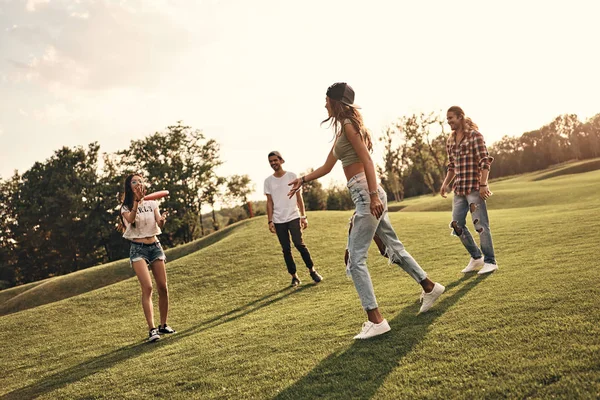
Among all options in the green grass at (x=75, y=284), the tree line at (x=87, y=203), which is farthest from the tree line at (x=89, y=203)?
the green grass at (x=75, y=284)

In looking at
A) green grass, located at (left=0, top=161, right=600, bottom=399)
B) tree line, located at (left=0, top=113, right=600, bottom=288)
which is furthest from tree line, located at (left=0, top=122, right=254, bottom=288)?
green grass, located at (left=0, top=161, right=600, bottom=399)

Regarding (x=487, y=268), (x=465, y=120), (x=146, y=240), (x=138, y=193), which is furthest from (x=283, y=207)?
(x=487, y=268)

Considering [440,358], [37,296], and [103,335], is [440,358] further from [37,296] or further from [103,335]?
[37,296]

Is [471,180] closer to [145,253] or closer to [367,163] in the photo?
[367,163]

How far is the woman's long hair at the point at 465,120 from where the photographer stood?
7.72 meters

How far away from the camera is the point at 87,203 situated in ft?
185

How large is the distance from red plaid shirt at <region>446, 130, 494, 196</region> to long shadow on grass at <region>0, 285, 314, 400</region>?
413 centimetres

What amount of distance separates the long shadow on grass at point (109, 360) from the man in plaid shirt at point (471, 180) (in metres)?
3.90

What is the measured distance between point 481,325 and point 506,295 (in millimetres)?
1201

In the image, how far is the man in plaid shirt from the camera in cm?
761

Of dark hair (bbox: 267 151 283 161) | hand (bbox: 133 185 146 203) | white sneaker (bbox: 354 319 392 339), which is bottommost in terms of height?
white sneaker (bbox: 354 319 392 339)

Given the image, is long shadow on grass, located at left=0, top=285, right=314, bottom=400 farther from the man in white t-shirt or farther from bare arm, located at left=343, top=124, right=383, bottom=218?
bare arm, located at left=343, top=124, right=383, bottom=218

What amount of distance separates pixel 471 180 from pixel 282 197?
3.99m

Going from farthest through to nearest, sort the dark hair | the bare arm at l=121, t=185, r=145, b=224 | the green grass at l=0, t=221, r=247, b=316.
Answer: the green grass at l=0, t=221, r=247, b=316
the dark hair
the bare arm at l=121, t=185, r=145, b=224
